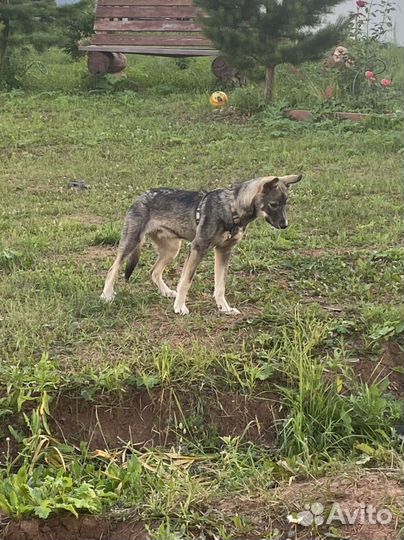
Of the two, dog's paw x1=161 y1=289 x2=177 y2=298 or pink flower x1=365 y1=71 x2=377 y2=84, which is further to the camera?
pink flower x1=365 y1=71 x2=377 y2=84

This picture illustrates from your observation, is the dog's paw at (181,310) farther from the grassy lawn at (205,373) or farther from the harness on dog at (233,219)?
the harness on dog at (233,219)

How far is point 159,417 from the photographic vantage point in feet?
15.5

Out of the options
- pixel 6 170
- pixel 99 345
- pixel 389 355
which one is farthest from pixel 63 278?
pixel 6 170

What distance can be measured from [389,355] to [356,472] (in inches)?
60.7

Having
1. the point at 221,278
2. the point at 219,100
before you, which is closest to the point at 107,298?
the point at 221,278

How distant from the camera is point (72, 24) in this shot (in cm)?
1783

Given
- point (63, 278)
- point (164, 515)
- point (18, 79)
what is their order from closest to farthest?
point (164, 515) → point (63, 278) → point (18, 79)

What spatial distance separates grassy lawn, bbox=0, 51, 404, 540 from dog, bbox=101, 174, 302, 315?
0.22 m

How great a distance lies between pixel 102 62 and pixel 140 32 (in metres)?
1.22

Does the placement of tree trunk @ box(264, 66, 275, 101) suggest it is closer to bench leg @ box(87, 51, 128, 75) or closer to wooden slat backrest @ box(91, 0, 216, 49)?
wooden slat backrest @ box(91, 0, 216, 49)

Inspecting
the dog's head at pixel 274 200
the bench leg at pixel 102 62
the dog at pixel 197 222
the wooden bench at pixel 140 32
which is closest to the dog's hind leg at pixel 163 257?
the dog at pixel 197 222

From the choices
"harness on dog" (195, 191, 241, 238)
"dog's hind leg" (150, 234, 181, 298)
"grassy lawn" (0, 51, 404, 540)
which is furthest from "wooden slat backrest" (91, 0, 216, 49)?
"harness on dog" (195, 191, 241, 238)

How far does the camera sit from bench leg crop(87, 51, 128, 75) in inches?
657

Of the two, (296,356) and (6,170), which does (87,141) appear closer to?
(6,170)
